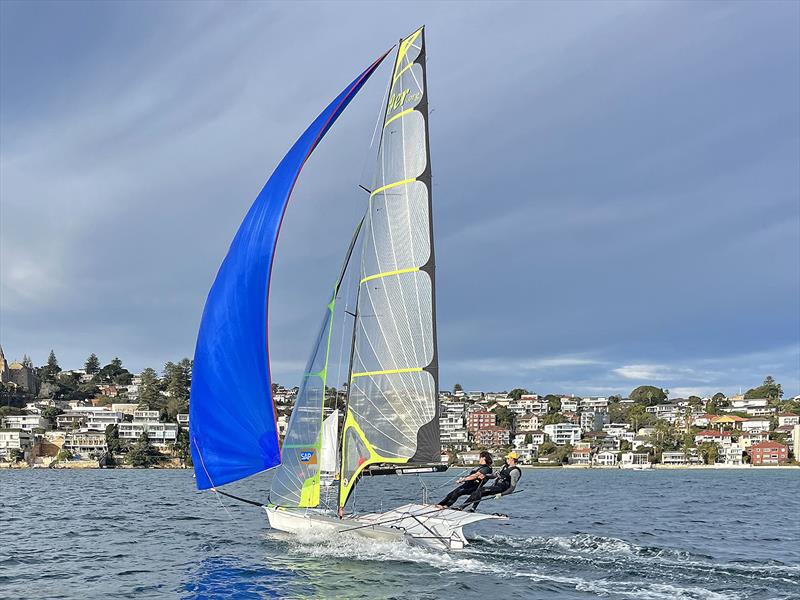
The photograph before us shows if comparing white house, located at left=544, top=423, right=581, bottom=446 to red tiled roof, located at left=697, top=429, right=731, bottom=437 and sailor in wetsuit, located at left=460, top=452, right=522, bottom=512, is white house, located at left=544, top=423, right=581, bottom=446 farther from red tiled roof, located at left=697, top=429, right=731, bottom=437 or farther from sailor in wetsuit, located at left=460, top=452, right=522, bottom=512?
sailor in wetsuit, located at left=460, top=452, right=522, bottom=512

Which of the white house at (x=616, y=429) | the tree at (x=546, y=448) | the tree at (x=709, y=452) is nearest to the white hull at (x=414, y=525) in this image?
the tree at (x=709, y=452)

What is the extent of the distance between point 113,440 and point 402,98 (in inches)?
4789

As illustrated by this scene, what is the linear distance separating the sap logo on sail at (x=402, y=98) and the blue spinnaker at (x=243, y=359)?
3.95ft

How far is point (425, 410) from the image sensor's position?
17.9 m

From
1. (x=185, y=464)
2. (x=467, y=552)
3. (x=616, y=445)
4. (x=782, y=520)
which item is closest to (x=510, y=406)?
(x=616, y=445)

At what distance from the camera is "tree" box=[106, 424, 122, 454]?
126 meters

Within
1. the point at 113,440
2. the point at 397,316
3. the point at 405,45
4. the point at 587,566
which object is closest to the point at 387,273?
the point at 397,316

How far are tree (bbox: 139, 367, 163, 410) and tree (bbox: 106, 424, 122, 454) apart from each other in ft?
76.3

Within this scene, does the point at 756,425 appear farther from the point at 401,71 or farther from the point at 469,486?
the point at 401,71

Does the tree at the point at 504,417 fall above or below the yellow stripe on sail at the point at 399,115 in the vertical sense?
below

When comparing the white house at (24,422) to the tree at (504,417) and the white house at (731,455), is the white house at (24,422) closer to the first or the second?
the tree at (504,417)

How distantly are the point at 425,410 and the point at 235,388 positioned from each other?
4353 millimetres

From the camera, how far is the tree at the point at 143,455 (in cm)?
11944

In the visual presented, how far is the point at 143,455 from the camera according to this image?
12062cm
